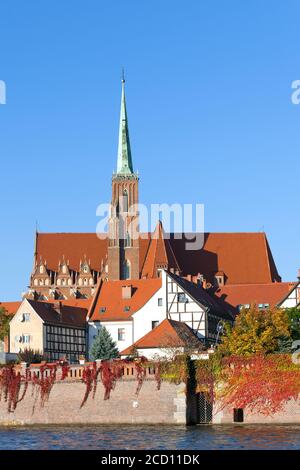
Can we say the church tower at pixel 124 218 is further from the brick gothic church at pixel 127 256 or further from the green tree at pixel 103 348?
the green tree at pixel 103 348

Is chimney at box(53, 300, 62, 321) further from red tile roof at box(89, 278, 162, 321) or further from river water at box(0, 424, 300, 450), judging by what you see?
river water at box(0, 424, 300, 450)

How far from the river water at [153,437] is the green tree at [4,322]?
31.7m

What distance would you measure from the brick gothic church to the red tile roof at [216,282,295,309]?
A: 1163 cm

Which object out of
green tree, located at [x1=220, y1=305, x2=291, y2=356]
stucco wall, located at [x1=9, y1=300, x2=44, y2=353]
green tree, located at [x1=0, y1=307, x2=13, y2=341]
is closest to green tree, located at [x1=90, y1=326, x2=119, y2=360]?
stucco wall, located at [x1=9, y1=300, x2=44, y2=353]

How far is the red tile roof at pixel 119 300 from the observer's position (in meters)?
100

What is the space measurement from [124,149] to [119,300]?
3087 cm

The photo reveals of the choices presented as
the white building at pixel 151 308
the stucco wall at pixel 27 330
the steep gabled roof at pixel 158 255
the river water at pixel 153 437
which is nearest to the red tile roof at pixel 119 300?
the white building at pixel 151 308

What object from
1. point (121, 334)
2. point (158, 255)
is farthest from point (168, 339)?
point (158, 255)

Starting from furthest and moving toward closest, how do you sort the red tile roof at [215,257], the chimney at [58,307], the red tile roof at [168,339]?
the red tile roof at [215,257] → the chimney at [58,307] → the red tile roof at [168,339]

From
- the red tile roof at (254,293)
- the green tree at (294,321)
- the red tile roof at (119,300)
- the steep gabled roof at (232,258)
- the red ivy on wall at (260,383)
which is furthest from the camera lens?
the steep gabled roof at (232,258)

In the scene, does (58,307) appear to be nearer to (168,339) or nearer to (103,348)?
(103,348)

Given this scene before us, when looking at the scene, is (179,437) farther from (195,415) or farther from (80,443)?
(195,415)

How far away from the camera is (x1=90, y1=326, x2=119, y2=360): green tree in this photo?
9000 cm
